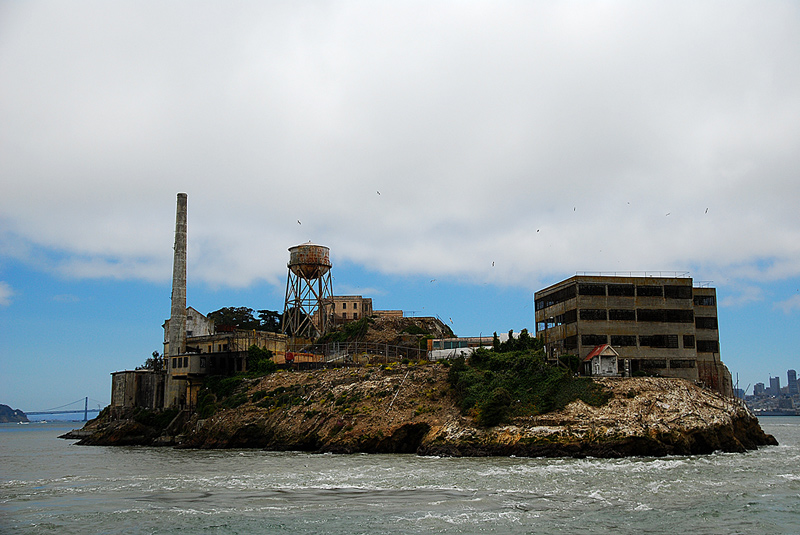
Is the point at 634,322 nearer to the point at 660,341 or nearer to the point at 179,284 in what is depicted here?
the point at 660,341

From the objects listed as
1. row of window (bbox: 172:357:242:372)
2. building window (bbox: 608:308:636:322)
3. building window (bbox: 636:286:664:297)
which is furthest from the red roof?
row of window (bbox: 172:357:242:372)

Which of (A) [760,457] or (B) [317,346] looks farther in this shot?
(B) [317,346]

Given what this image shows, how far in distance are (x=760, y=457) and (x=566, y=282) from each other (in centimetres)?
2368

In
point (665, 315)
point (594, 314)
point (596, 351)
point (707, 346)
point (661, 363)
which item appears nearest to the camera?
point (596, 351)

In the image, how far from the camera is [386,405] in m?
53.0

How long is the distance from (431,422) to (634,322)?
2358cm

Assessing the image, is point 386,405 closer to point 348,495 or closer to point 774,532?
point 348,495

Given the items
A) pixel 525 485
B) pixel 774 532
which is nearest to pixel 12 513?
pixel 525 485

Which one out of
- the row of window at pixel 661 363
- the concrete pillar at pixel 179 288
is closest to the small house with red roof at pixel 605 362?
the row of window at pixel 661 363

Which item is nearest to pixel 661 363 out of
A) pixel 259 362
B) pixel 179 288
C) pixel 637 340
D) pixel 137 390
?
pixel 637 340

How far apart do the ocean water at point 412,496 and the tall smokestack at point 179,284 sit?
31.0 meters

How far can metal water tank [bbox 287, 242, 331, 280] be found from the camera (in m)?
85.8

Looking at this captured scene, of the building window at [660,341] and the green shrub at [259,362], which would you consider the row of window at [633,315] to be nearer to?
the building window at [660,341]

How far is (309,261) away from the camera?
281 ft
